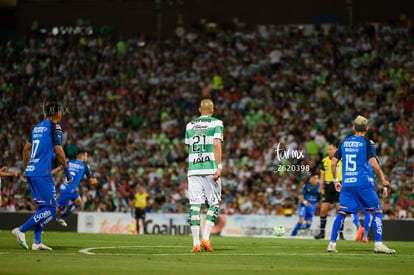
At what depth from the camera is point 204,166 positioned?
54.1 feet

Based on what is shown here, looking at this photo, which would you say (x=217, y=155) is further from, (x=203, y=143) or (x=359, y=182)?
(x=359, y=182)

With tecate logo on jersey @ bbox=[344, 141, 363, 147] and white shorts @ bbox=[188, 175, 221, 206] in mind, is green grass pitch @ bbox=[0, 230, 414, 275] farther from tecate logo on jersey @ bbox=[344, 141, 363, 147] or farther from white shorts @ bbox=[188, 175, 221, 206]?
tecate logo on jersey @ bbox=[344, 141, 363, 147]

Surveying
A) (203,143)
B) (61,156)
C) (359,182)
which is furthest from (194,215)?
(359,182)

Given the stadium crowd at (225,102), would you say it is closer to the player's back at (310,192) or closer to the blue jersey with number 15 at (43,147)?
the player's back at (310,192)

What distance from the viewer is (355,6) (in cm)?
4197

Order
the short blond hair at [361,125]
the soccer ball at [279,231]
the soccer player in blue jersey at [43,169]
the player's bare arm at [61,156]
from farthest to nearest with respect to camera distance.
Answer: the soccer ball at [279,231], the short blond hair at [361,125], the soccer player in blue jersey at [43,169], the player's bare arm at [61,156]

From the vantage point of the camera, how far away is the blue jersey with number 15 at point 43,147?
16141 mm

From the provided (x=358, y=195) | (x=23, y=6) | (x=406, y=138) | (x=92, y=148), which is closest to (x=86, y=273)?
(x=358, y=195)

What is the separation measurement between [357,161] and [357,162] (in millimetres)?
20

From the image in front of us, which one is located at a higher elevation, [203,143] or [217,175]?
[203,143]

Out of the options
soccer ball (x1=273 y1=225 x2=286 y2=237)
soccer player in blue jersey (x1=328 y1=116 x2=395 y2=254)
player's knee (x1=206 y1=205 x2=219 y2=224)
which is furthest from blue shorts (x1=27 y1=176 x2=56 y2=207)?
soccer ball (x1=273 y1=225 x2=286 y2=237)

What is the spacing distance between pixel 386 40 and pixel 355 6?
13.6ft

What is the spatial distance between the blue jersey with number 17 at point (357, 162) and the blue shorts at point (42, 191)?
5.71 meters

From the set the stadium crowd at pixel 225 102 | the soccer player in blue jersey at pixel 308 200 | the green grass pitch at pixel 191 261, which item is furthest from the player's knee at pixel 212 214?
the stadium crowd at pixel 225 102
